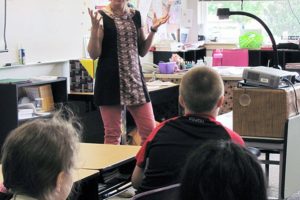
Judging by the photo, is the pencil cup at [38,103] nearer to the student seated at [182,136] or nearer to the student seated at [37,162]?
the student seated at [182,136]

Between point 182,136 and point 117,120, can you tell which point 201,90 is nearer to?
point 182,136

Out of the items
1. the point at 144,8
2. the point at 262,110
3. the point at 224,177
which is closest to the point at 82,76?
the point at 144,8

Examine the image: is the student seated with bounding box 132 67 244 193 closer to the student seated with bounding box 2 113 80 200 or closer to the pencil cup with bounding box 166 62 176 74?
the student seated with bounding box 2 113 80 200

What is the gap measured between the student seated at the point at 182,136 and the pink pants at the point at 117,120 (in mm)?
1319

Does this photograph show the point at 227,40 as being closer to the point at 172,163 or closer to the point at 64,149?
the point at 172,163

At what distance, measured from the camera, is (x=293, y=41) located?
649 cm

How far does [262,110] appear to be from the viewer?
9.14 ft

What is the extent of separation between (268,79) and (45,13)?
2351 mm

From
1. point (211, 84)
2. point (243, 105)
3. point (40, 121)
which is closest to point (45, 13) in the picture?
point (243, 105)

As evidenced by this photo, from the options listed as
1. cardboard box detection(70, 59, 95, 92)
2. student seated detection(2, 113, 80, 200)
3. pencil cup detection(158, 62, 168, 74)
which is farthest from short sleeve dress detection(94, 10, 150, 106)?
student seated detection(2, 113, 80, 200)

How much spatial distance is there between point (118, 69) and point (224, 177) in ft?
8.17

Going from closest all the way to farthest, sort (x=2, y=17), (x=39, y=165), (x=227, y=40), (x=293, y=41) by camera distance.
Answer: (x=39, y=165), (x=2, y=17), (x=293, y=41), (x=227, y=40)

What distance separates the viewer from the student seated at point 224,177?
1.09 meters

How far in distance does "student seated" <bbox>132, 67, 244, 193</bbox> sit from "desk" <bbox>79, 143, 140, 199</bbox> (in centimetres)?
26
